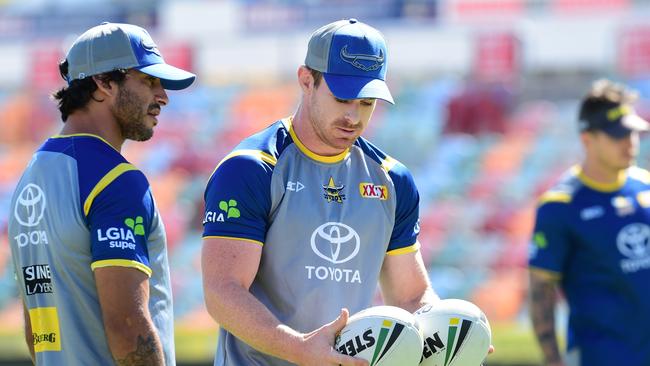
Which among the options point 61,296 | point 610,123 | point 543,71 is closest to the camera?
point 61,296

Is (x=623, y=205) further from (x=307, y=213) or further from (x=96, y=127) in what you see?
(x=96, y=127)

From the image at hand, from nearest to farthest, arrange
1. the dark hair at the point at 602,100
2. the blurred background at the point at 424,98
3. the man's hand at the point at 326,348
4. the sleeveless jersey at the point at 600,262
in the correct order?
the man's hand at the point at 326,348 < the sleeveless jersey at the point at 600,262 < the dark hair at the point at 602,100 < the blurred background at the point at 424,98

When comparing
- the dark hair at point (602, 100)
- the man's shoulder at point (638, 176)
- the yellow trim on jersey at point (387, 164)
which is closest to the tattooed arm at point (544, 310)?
the man's shoulder at point (638, 176)

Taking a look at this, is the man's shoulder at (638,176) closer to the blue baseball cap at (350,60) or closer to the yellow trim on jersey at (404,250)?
the yellow trim on jersey at (404,250)

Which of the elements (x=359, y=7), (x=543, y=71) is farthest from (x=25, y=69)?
(x=543, y=71)

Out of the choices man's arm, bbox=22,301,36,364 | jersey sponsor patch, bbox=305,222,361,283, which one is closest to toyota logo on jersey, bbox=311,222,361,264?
jersey sponsor patch, bbox=305,222,361,283

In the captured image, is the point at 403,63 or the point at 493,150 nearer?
the point at 493,150

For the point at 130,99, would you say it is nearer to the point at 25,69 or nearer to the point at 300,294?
the point at 300,294

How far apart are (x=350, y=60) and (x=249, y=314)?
0.93 metres

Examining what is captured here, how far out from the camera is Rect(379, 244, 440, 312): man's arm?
4445mm

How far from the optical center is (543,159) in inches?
662

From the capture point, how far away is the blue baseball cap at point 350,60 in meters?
4.11

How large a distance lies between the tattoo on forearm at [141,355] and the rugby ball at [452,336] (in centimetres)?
90

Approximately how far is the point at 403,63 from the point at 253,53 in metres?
2.86
